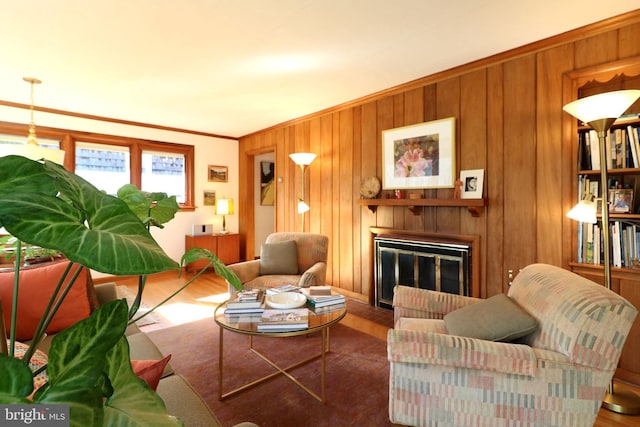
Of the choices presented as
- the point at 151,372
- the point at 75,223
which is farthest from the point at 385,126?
the point at 75,223

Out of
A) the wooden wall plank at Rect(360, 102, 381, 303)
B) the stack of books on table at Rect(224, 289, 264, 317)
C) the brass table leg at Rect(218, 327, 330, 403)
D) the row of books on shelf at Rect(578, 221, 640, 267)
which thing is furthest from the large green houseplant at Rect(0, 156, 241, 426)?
the wooden wall plank at Rect(360, 102, 381, 303)

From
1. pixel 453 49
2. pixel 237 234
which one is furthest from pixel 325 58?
pixel 237 234

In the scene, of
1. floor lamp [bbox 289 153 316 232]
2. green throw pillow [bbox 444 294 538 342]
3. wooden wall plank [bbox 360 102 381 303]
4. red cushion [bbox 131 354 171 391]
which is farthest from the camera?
floor lamp [bbox 289 153 316 232]

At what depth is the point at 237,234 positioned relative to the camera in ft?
18.8

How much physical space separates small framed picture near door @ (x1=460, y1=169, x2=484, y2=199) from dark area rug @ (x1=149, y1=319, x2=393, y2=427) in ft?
4.99

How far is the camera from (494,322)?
5.01 ft

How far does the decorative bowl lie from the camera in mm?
2127

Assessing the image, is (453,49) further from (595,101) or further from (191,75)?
(191,75)

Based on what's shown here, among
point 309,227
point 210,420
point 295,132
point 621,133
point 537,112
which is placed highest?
point 295,132

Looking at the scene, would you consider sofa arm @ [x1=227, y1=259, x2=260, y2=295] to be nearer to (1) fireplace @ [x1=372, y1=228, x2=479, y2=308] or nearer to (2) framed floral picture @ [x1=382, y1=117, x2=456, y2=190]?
(1) fireplace @ [x1=372, y1=228, x2=479, y2=308]

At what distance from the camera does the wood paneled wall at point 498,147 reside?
2.33 metres

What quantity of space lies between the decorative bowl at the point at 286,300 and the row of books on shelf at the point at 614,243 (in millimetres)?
2035

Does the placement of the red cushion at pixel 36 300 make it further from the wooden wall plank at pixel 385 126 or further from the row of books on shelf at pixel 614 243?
the row of books on shelf at pixel 614 243

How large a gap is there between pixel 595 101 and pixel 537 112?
63cm
